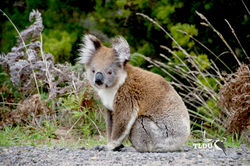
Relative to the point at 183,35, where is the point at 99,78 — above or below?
below

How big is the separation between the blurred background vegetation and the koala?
10.3 feet

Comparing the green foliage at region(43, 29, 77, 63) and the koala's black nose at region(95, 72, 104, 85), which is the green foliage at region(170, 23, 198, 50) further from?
the koala's black nose at region(95, 72, 104, 85)

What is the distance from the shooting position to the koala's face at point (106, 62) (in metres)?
5.54

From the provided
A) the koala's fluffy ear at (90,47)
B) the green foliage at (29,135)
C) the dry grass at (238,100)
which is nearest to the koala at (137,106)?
the koala's fluffy ear at (90,47)

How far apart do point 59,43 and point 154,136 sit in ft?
15.7

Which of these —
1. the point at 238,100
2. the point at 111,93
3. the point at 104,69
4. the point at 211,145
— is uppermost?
the point at 104,69

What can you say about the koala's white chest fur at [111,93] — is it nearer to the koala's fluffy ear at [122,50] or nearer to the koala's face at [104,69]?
the koala's face at [104,69]

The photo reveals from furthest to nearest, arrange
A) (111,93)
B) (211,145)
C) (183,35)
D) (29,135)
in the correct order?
(183,35), (29,135), (211,145), (111,93)

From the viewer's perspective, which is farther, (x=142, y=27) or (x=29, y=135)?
(x=142, y=27)

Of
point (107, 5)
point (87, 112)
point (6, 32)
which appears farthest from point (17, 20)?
point (87, 112)

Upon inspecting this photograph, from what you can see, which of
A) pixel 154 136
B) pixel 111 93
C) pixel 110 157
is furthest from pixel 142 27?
pixel 110 157

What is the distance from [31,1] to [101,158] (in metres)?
6.81

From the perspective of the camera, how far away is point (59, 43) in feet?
30.5

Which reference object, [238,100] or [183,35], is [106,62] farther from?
[183,35]
